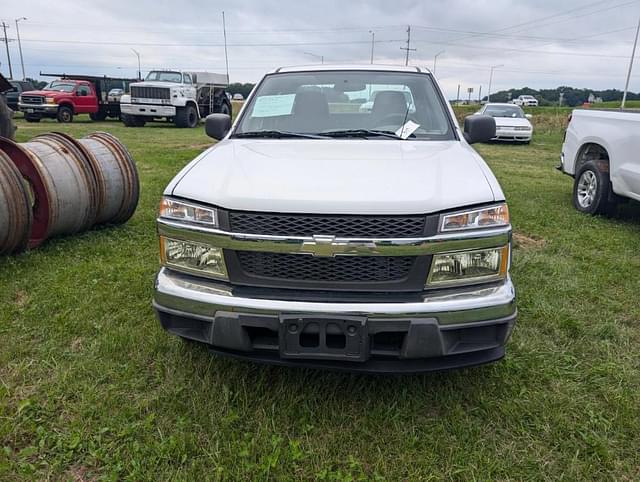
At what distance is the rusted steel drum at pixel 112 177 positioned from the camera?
500 centimetres

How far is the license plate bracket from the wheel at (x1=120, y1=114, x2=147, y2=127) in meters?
21.6

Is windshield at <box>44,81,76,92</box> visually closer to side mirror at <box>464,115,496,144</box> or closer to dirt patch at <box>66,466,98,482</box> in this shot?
side mirror at <box>464,115,496,144</box>

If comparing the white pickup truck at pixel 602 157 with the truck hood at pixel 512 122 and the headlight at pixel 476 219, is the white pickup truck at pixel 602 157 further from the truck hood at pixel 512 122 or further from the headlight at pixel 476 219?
the truck hood at pixel 512 122

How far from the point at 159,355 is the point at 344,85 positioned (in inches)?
89.8

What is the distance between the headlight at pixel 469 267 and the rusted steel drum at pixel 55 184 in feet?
12.1

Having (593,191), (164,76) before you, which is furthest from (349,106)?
(164,76)

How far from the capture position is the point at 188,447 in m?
2.22

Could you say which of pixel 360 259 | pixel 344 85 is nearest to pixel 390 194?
pixel 360 259

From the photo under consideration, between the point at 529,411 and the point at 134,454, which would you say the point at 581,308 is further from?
the point at 134,454

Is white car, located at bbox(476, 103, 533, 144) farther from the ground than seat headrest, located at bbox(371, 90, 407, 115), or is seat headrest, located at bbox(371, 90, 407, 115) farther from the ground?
seat headrest, located at bbox(371, 90, 407, 115)

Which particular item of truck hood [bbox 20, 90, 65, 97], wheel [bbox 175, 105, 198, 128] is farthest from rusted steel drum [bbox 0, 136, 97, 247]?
truck hood [bbox 20, 90, 65, 97]

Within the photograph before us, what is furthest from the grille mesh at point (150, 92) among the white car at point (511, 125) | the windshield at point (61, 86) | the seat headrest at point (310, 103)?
the seat headrest at point (310, 103)

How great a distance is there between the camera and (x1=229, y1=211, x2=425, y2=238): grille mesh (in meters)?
2.14

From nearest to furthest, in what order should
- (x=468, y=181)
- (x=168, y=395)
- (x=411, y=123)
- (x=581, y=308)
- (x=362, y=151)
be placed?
1. (x=468, y=181)
2. (x=168, y=395)
3. (x=362, y=151)
4. (x=411, y=123)
5. (x=581, y=308)
